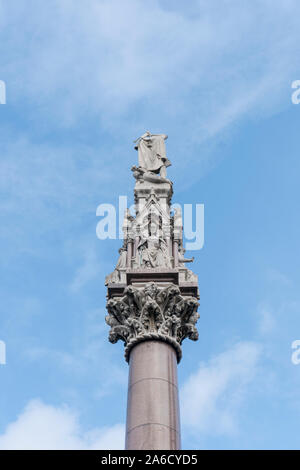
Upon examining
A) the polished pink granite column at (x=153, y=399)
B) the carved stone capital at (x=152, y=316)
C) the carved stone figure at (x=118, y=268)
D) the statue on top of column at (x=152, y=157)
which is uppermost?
the statue on top of column at (x=152, y=157)

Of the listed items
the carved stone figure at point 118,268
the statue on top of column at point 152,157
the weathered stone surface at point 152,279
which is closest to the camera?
the weathered stone surface at point 152,279

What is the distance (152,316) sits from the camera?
1989cm

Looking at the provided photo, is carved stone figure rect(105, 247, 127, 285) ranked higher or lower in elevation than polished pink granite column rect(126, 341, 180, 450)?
higher

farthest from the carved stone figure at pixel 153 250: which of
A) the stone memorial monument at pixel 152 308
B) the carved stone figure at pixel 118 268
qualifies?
the carved stone figure at pixel 118 268

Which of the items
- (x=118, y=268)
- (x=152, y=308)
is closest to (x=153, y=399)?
(x=152, y=308)

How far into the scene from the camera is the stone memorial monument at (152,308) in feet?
57.0

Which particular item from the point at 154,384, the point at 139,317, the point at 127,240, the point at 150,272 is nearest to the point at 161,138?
the point at 127,240

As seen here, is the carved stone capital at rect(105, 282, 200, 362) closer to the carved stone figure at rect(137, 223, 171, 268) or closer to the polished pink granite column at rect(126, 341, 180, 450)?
the polished pink granite column at rect(126, 341, 180, 450)

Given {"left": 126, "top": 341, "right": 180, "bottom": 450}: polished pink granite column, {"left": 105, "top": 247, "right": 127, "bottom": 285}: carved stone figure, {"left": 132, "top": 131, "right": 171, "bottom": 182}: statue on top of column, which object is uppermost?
{"left": 132, "top": 131, "right": 171, "bottom": 182}: statue on top of column

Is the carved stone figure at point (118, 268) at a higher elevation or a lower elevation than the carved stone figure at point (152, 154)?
lower

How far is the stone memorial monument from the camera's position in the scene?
17.4 metres

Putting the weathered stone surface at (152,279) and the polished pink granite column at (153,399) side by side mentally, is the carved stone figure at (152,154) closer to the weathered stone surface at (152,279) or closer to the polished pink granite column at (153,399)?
the weathered stone surface at (152,279)

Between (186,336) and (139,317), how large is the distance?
1.74 metres

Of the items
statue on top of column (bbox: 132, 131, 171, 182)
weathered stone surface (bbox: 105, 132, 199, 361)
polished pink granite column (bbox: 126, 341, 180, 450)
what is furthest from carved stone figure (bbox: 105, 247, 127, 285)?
statue on top of column (bbox: 132, 131, 171, 182)
